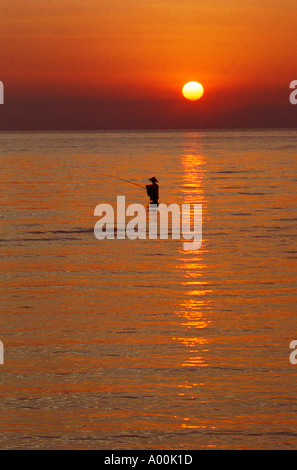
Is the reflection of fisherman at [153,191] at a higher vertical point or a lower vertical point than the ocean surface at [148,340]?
higher

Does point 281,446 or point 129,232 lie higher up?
point 129,232

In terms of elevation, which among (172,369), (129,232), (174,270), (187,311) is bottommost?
(172,369)

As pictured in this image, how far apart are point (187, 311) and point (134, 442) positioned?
6.18 metres

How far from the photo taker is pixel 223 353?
13.7 m

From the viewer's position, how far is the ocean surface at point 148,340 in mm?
10945

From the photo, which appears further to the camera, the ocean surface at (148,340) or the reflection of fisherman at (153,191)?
the reflection of fisherman at (153,191)

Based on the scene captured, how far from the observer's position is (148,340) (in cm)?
1448

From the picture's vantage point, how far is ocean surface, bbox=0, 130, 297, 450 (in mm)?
10945

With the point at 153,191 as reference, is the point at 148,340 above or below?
below

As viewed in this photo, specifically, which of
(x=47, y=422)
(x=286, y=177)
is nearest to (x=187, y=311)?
(x=47, y=422)

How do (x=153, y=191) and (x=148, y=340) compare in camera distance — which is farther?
(x=153, y=191)

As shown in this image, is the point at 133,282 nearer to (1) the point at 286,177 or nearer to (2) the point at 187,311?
Answer: (2) the point at 187,311
